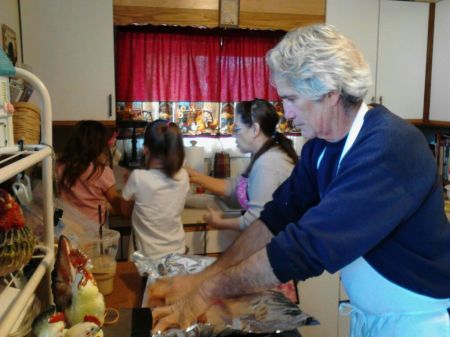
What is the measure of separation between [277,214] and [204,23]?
4.63 ft

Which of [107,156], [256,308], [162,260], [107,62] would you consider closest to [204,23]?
[107,62]

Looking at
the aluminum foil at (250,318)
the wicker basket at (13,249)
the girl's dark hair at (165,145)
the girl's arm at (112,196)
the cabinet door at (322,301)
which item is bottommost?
the cabinet door at (322,301)

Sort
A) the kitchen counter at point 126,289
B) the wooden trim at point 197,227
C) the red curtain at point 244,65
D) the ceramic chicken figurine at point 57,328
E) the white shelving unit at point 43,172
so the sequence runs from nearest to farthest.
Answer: the white shelving unit at point 43,172
the ceramic chicken figurine at point 57,328
the kitchen counter at point 126,289
the wooden trim at point 197,227
the red curtain at point 244,65

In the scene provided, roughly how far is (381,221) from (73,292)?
2.06 ft

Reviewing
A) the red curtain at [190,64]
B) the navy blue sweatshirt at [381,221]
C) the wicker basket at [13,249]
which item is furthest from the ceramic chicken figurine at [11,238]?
the red curtain at [190,64]

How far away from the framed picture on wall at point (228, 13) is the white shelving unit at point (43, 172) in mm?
1465

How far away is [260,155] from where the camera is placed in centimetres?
166

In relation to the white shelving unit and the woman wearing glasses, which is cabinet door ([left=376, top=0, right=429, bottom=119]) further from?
the white shelving unit

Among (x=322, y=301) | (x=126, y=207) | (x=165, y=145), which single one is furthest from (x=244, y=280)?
(x=322, y=301)

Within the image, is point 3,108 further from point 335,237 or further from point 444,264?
point 444,264

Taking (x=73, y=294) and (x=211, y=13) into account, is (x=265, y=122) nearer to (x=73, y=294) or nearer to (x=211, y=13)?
(x=211, y=13)

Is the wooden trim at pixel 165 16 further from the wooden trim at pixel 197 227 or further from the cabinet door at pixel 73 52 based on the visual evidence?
the wooden trim at pixel 197 227

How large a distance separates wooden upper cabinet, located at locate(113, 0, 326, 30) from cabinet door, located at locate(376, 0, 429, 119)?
42cm

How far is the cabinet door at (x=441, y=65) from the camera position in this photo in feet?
8.14
